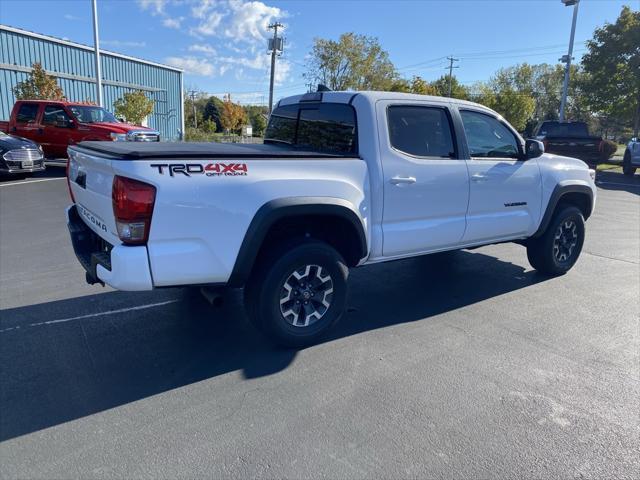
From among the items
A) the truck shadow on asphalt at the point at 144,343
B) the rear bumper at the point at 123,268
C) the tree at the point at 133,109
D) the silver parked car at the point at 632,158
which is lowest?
the truck shadow on asphalt at the point at 144,343

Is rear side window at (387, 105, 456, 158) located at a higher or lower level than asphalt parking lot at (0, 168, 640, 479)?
higher

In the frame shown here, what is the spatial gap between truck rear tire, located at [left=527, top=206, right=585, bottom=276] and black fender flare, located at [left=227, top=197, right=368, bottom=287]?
10.6 ft

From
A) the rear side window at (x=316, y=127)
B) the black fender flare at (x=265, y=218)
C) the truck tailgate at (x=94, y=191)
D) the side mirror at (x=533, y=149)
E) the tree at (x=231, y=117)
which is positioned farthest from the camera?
the tree at (x=231, y=117)

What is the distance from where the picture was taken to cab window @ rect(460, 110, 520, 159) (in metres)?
4.85

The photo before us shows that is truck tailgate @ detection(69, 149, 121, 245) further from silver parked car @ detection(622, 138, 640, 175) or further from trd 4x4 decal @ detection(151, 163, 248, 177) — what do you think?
silver parked car @ detection(622, 138, 640, 175)

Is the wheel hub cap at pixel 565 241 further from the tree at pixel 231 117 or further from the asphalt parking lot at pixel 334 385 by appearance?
the tree at pixel 231 117

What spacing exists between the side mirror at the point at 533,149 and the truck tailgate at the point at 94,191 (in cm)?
416

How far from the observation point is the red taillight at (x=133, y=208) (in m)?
2.99

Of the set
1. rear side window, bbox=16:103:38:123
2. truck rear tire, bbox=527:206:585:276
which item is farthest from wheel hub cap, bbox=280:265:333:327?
rear side window, bbox=16:103:38:123

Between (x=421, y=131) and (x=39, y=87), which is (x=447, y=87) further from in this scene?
(x=421, y=131)

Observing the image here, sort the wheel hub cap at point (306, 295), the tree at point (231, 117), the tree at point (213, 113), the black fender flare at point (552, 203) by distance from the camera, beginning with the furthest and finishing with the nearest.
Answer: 1. the tree at point (213, 113)
2. the tree at point (231, 117)
3. the black fender flare at point (552, 203)
4. the wheel hub cap at point (306, 295)

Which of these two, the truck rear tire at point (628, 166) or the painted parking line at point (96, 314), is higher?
the truck rear tire at point (628, 166)

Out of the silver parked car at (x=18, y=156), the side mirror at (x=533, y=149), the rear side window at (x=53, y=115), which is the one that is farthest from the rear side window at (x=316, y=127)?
the rear side window at (x=53, y=115)

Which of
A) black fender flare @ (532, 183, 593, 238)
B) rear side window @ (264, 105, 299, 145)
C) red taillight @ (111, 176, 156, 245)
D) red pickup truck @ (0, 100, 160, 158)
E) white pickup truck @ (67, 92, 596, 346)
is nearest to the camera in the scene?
red taillight @ (111, 176, 156, 245)
